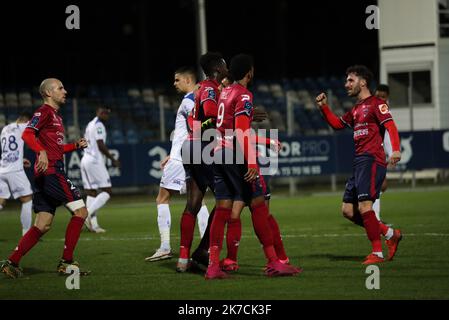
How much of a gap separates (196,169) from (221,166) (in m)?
0.90

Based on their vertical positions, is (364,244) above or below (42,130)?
below

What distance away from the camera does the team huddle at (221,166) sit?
9.89 m

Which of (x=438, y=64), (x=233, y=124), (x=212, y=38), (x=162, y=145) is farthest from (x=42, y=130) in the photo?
(x=212, y=38)

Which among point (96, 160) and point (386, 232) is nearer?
point (386, 232)

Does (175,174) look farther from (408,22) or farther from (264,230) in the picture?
(408,22)

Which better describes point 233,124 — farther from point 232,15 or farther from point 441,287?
point 232,15

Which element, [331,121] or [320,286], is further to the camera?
[331,121]

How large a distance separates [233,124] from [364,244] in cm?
393

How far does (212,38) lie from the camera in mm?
39625

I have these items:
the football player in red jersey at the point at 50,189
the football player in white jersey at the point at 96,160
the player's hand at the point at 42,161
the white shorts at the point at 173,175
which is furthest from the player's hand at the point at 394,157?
the football player in white jersey at the point at 96,160

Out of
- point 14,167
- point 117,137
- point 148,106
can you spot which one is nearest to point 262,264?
point 14,167

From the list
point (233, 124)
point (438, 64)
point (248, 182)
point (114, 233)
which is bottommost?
point (114, 233)

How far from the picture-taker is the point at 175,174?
12.3m

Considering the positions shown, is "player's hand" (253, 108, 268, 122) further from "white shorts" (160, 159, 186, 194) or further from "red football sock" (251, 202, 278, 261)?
"white shorts" (160, 159, 186, 194)
